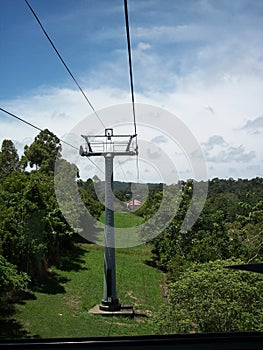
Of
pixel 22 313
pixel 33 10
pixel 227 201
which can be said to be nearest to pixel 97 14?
pixel 33 10

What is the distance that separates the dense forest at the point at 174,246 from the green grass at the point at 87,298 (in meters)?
0.43

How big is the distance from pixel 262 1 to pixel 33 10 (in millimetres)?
1282

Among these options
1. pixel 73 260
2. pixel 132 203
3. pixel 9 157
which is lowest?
pixel 73 260

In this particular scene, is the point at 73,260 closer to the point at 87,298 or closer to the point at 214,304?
the point at 87,298

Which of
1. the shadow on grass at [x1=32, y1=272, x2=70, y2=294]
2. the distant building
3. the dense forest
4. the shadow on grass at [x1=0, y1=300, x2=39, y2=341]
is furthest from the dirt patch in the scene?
the distant building

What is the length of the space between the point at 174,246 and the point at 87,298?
2666mm

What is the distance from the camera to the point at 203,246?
29.8ft

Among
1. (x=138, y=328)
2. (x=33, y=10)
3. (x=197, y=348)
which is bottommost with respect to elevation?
(x=138, y=328)

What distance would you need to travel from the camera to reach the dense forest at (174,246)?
4.18 metres

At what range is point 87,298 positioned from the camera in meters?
9.09

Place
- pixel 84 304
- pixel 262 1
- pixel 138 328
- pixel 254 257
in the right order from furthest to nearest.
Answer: pixel 84 304 < pixel 254 257 < pixel 138 328 < pixel 262 1

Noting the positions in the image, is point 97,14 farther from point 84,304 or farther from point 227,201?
point 227,201

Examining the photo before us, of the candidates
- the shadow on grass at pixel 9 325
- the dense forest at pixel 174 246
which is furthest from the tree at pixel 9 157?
the shadow on grass at pixel 9 325

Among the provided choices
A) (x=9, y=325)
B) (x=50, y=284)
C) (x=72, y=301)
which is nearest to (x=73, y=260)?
(x=50, y=284)
